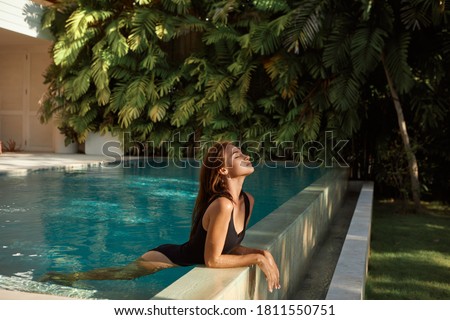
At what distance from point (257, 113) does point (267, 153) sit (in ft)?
3.00

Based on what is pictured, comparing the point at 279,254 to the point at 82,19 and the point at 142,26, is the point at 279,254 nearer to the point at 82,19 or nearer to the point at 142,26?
the point at 142,26

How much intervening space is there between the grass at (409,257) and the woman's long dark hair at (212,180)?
1774 millimetres

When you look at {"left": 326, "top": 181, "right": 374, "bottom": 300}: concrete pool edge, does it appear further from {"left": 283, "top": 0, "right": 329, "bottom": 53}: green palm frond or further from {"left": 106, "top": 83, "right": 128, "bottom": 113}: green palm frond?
{"left": 106, "top": 83, "right": 128, "bottom": 113}: green palm frond

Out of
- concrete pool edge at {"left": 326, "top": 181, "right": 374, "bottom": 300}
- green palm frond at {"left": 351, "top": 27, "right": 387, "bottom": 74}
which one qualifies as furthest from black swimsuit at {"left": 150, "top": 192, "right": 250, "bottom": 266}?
green palm frond at {"left": 351, "top": 27, "right": 387, "bottom": 74}

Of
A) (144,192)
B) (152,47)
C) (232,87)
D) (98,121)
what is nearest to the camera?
(144,192)

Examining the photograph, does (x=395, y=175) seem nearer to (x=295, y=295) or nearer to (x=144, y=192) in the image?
(x=144, y=192)

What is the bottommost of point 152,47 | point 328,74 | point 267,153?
point 267,153

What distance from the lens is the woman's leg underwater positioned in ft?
11.6

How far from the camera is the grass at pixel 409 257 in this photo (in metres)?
4.14

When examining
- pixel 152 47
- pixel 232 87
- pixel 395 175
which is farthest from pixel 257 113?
pixel 395 175

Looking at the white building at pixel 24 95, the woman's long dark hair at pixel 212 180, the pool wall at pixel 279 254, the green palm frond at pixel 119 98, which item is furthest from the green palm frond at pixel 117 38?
the woman's long dark hair at pixel 212 180

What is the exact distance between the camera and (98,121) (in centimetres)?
1434

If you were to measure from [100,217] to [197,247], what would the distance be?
3.35 metres

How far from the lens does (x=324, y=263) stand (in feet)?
15.9
